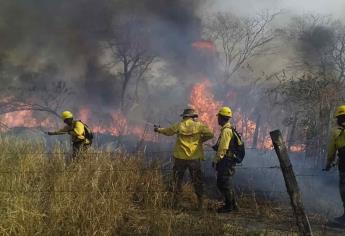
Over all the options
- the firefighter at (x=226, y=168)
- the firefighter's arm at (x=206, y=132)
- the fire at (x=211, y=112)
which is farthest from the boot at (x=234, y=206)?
the fire at (x=211, y=112)

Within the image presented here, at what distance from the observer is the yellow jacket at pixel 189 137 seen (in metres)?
6.89

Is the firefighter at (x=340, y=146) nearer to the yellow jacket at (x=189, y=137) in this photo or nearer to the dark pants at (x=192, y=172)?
the yellow jacket at (x=189, y=137)

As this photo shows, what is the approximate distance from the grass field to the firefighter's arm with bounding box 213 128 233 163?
91cm

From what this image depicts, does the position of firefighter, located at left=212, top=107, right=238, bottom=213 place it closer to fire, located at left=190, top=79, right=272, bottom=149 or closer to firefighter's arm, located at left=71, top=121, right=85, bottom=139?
firefighter's arm, located at left=71, top=121, right=85, bottom=139

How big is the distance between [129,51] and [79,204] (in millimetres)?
19717

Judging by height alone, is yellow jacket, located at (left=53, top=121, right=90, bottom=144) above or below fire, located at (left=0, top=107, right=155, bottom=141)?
below

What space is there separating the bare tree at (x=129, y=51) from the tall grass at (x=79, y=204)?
53.5ft

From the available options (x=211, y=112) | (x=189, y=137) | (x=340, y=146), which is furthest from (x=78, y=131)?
(x=211, y=112)

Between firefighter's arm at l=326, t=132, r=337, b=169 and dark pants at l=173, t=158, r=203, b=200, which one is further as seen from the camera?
dark pants at l=173, t=158, r=203, b=200

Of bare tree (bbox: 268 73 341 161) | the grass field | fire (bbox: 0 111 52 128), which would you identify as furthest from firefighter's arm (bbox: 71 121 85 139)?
fire (bbox: 0 111 52 128)

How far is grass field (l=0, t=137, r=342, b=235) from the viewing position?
15.9 feet

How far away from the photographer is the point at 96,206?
201 inches

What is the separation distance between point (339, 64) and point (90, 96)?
39.8 feet

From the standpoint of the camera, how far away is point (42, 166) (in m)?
6.41
